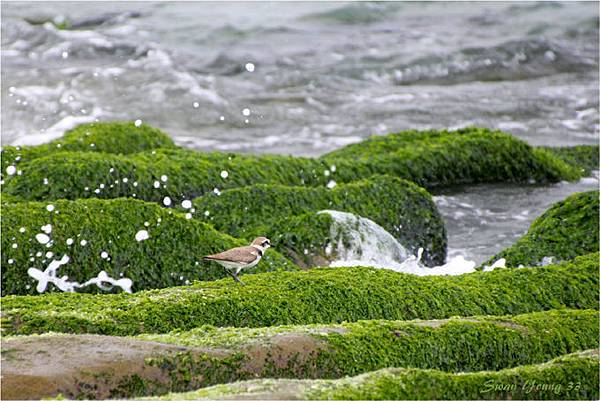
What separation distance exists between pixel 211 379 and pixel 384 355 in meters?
1.04

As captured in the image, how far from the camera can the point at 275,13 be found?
24359 millimetres

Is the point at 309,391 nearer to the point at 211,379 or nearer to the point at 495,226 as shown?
the point at 211,379

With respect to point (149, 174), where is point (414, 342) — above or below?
above

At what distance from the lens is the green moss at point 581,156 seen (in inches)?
482

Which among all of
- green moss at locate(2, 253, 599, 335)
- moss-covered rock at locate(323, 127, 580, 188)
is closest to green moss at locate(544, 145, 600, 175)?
moss-covered rock at locate(323, 127, 580, 188)

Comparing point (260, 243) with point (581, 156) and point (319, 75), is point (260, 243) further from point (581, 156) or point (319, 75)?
point (319, 75)

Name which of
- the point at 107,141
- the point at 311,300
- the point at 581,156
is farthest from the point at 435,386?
the point at 581,156

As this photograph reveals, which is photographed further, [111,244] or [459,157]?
[459,157]

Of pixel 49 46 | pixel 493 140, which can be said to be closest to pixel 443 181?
pixel 493 140

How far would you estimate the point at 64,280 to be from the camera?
21.2 feet

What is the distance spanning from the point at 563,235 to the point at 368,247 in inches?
69.3

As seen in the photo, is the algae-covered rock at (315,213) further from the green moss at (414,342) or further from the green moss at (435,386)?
the green moss at (435,386)

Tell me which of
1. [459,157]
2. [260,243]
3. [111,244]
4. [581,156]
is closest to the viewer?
[260,243]

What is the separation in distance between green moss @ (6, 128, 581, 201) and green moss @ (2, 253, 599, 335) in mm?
3041
